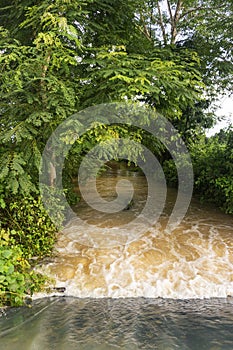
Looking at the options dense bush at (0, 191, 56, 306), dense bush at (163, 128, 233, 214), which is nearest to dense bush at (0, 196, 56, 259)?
dense bush at (0, 191, 56, 306)

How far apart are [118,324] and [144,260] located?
4.50ft

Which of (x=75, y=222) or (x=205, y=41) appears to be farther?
(x=205, y=41)

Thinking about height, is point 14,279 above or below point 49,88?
below

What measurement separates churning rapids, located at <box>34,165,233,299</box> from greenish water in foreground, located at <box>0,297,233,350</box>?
19 cm

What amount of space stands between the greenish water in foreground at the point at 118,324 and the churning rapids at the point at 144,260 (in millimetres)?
194

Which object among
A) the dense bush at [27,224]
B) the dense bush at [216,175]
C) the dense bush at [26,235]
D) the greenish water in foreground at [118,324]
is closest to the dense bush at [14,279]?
the dense bush at [26,235]

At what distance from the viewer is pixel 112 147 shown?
4.52 m

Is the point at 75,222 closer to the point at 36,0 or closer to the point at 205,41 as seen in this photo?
the point at 36,0

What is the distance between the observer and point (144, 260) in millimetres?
4617

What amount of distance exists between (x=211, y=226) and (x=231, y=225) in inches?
16.0

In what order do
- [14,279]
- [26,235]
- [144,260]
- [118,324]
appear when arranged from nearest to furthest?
[118,324], [14,279], [26,235], [144,260]

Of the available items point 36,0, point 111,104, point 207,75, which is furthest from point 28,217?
point 207,75

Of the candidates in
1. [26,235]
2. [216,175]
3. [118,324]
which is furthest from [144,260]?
[216,175]

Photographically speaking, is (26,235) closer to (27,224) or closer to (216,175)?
(27,224)
